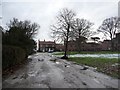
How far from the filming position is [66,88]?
8070 millimetres

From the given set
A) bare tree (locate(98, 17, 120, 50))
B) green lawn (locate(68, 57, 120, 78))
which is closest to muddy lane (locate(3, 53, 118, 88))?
green lawn (locate(68, 57, 120, 78))

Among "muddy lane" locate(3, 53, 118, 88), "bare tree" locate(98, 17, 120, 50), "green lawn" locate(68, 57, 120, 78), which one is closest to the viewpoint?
"muddy lane" locate(3, 53, 118, 88)

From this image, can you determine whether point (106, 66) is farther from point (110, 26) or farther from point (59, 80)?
point (110, 26)

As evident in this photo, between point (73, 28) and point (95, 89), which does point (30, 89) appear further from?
point (73, 28)

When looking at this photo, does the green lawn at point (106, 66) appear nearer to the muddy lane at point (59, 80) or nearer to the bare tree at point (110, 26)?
the muddy lane at point (59, 80)

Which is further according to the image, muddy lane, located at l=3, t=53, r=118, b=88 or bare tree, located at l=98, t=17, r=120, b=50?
bare tree, located at l=98, t=17, r=120, b=50

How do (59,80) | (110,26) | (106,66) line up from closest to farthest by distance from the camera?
1. (59,80)
2. (106,66)
3. (110,26)

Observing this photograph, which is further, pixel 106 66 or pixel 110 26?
pixel 110 26

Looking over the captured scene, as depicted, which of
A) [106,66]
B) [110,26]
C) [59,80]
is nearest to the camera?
[59,80]

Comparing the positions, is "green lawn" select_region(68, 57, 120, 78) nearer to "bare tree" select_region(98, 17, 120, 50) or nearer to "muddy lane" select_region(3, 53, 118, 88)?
"muddy lane" select_region(3, 53, 118, 88)

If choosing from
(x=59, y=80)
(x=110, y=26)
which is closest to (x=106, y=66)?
(x=59, y=80)

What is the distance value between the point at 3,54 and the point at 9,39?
11.6m

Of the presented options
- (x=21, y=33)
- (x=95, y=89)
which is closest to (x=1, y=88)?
(x=95, y=89)

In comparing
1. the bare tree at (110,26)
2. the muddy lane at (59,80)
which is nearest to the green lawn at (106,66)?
the muddy lane at (59,80)
